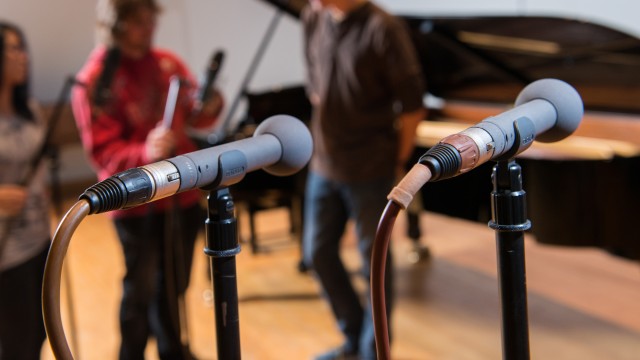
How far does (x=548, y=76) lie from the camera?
3479 millimetres

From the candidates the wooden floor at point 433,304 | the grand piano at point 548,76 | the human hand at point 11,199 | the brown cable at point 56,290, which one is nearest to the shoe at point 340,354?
the wooden floor at point 433,304

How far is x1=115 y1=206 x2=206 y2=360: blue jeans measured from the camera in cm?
229

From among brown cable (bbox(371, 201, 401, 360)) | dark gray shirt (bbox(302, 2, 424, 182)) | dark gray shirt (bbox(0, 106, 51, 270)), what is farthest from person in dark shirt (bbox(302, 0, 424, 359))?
brown cable (bbox(371, 201, 401, 360))

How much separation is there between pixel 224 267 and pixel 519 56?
2890mm

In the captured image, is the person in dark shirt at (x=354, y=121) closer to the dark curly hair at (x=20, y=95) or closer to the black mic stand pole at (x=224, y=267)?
the dark curly hair at (x=20, y=95)

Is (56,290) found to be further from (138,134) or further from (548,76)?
(548,76)

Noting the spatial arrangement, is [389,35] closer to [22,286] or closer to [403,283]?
[22,286]

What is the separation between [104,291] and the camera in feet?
12.4

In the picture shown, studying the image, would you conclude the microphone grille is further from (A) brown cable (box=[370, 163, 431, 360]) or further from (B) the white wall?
(B) the white wall

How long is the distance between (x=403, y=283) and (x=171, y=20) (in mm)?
3747

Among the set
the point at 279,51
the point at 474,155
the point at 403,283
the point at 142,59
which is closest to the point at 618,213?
the point at 403,283

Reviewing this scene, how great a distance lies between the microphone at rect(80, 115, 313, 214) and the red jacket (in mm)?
1249

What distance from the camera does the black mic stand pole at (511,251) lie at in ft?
3.16

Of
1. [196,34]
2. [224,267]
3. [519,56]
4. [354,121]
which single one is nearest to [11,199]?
[354,121]
